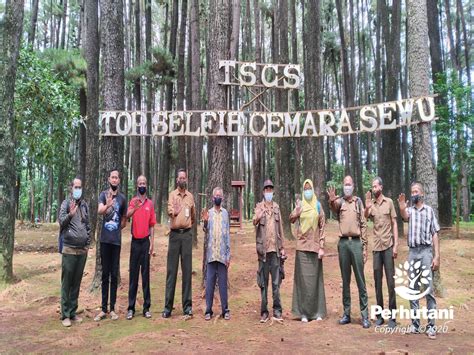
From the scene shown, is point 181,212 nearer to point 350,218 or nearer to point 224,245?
point 224,245

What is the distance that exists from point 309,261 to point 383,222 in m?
1.24

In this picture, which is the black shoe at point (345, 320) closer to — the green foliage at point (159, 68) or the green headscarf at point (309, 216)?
the green headscarf at point (309, 216)

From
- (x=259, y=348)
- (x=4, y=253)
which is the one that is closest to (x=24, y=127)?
(x=4, y=253)

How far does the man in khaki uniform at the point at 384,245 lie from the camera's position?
19.1 ft

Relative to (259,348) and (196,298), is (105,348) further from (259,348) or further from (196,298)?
(196,298)

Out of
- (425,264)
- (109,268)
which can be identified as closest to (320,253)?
(425,264)

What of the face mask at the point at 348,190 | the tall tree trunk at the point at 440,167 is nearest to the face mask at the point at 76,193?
the face mask at the point at 348,190

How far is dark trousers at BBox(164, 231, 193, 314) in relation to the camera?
20.3 feet

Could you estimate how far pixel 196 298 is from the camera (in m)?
7.37

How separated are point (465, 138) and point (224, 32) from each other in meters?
9.96

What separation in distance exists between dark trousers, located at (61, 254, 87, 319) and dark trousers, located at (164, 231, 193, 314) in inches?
51.0

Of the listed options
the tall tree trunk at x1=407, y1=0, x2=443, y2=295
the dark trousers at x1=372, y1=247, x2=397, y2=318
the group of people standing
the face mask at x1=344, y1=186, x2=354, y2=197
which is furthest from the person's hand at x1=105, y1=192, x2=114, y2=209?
the tall tree trunk at x1=407, y1=0, x2=443, y2=295

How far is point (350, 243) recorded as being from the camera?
6.05 m

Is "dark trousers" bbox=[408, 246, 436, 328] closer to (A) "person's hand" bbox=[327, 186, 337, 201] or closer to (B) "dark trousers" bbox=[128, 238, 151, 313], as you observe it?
(A) "person's hand" bbox=[327, 186, 337, 201]
